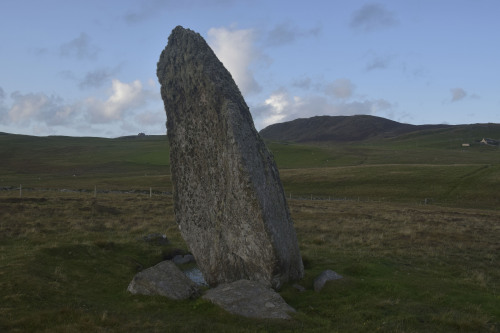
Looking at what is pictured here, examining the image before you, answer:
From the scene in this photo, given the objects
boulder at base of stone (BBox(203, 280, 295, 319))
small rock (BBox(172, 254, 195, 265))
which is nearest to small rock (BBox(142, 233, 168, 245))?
small rock (BBox(172, 254, 195, 265))

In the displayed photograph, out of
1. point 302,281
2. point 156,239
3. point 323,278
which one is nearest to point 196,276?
point 302,281

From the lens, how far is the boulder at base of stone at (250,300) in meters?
12.1

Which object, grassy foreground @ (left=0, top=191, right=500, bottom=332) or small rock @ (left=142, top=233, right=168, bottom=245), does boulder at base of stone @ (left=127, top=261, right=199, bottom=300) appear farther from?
small rock @ (left=142, top=233, right=168, bottom=245)

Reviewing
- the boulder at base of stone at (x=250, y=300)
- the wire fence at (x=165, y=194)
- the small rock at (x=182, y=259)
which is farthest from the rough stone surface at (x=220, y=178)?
the wire fence at (x=165, y=194)

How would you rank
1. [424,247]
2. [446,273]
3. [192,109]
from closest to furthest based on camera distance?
1. [192,109]
2. [446,273]
3. [424,247]

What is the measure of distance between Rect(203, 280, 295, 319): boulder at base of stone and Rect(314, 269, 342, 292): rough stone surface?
2790 mm

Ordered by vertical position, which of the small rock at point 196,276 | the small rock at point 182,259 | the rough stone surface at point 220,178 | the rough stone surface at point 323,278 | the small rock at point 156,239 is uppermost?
the rough stone surface at point 220,178

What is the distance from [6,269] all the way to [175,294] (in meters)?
6.40

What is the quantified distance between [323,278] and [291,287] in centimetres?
133

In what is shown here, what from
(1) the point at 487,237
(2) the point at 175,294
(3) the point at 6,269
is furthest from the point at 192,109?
(1) the point at 487,237

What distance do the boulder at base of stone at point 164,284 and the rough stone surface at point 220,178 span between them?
204cm

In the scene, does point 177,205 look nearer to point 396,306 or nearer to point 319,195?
point 396,306

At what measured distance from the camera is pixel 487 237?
95.2 ft

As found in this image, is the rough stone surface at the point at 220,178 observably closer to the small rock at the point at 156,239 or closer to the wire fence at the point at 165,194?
the small rock at the point at 156,239
